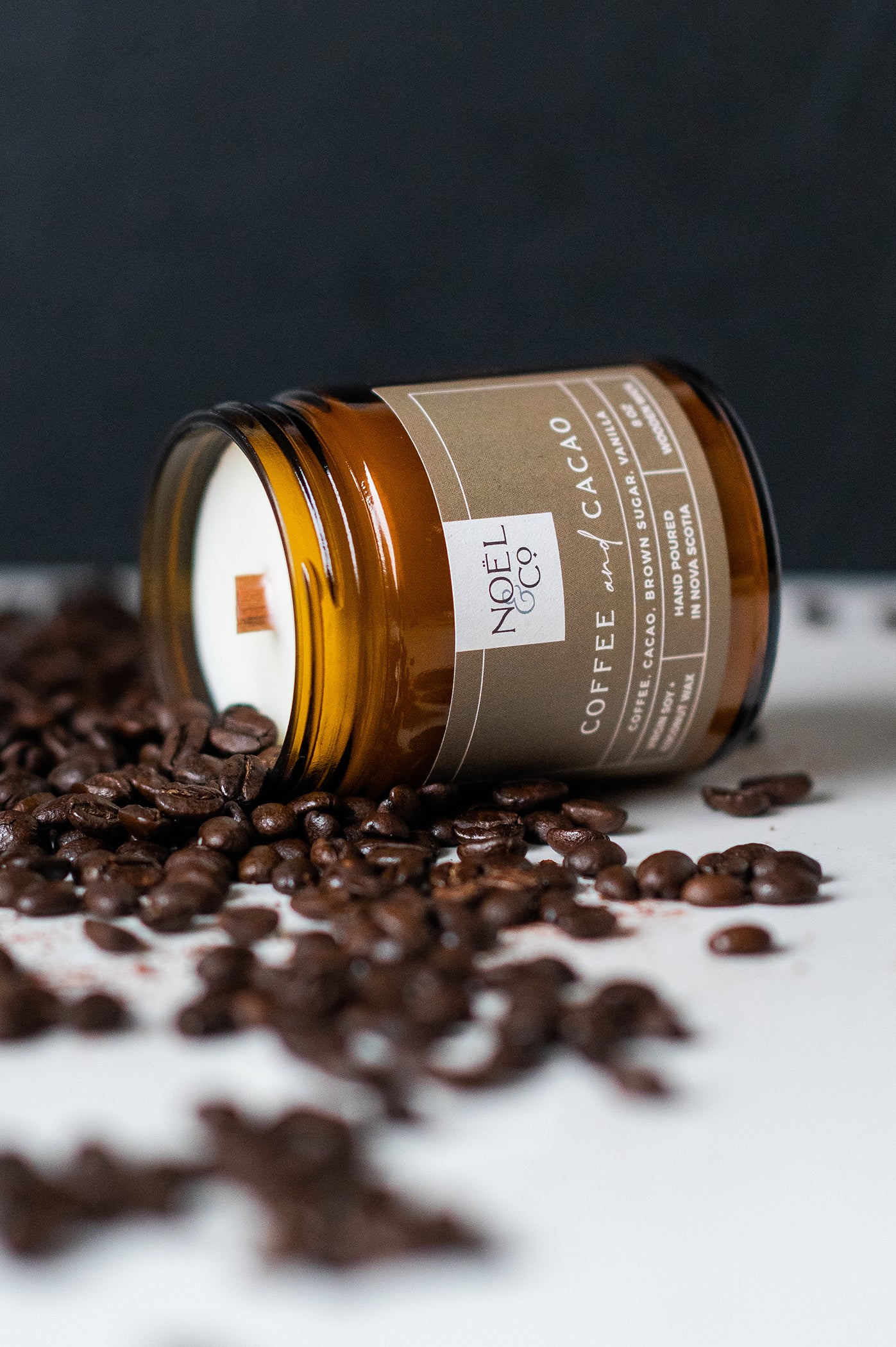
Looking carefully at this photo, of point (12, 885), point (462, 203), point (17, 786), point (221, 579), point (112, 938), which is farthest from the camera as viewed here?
point (462, 203)

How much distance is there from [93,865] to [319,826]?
21cm

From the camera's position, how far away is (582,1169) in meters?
0.91

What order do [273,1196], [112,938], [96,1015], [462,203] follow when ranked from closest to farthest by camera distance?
1. [273,1196]
2. [96,1015]
3. [112,938]
4. [462,203]

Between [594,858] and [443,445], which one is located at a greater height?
[443,445]

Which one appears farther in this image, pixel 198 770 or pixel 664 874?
pixel 198 770

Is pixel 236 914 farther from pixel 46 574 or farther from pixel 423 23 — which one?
pixel 423 23

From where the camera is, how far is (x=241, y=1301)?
0.80 m

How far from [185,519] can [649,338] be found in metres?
1.45

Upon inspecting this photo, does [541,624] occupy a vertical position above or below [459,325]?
below

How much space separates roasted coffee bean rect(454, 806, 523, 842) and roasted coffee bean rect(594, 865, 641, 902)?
0.11 m

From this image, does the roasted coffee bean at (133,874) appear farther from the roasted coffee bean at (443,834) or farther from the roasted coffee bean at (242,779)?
the roasted coffee bean at (443,834)

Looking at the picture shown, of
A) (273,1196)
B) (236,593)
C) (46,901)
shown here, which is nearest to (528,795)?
(236,593)

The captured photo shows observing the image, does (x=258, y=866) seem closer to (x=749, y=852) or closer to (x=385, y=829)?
(x=385, y=829)

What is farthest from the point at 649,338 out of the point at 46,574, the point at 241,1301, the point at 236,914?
the point at 241,1301
